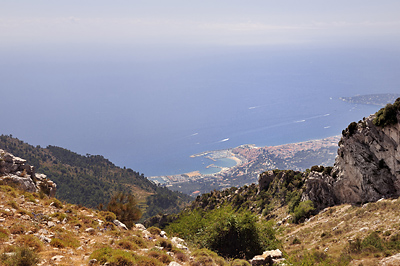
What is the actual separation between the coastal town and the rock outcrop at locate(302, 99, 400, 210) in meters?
112

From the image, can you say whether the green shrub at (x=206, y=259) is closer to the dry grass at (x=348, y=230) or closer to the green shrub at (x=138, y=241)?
the green shrub at (x=138, y=241)

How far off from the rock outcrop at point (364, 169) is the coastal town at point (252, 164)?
368 feet

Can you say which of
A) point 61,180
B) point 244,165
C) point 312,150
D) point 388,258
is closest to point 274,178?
point 388,258

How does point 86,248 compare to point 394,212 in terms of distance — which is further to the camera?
point 394,212

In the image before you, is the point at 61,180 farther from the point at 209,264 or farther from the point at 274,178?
the point at 209,264

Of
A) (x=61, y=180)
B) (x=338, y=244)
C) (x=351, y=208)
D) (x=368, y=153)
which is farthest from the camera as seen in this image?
(x=61, y=180)

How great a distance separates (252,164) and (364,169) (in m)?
147

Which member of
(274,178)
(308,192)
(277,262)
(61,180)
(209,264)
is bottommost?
(61,180)

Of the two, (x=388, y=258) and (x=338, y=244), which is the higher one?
(x=388, y=258)

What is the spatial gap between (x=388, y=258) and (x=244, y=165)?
159 meters

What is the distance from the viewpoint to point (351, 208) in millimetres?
19125

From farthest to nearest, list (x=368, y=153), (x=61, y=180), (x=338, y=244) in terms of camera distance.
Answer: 1. (x=61, y=180)
2. (x=368, y=153)
3. (x=338, y=244)

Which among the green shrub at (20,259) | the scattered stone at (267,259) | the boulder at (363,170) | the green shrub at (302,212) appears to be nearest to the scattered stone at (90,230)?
the green shrub at (20,259)

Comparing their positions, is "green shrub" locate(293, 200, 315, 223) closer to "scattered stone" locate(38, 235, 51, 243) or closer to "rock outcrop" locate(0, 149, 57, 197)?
"scattered stone" locate(38, 235, 51, 243)
